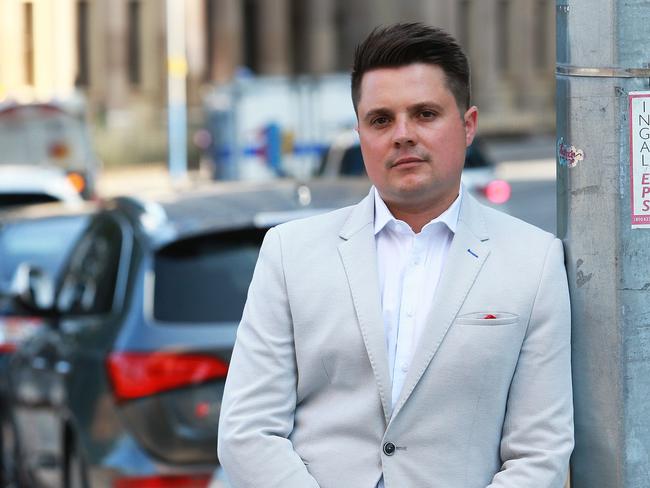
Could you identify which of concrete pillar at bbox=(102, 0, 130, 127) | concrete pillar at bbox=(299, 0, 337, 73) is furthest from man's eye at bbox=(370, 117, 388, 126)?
concrete pillar at bbox=(299, 0, 337, 73)

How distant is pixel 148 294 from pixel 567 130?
288cm

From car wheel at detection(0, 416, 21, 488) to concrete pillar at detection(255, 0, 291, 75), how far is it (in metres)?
42.2

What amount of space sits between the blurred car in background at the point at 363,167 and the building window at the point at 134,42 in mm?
27443

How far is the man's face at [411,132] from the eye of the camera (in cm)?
312

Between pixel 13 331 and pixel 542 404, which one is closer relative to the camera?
pixel 542 404

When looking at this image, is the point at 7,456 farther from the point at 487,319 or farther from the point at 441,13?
the point at 441,13

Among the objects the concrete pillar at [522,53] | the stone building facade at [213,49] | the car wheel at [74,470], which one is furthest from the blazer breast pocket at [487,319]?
the concrete pillar at [522,53]

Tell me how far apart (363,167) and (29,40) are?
A: 25449 mm

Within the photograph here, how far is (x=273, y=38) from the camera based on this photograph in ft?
166

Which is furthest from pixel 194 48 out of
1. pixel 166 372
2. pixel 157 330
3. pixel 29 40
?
pixel 166 372

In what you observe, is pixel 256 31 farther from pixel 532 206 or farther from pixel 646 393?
pixel 646 393

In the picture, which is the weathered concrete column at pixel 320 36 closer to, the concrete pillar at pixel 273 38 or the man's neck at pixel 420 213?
the concrete pillar at pixel 273 38

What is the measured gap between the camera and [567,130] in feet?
10.5

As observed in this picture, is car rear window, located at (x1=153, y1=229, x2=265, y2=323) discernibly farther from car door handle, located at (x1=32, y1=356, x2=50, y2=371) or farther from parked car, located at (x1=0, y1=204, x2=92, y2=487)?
parked car, located at (x1=0, y1=204, x2=92, y2=487)
